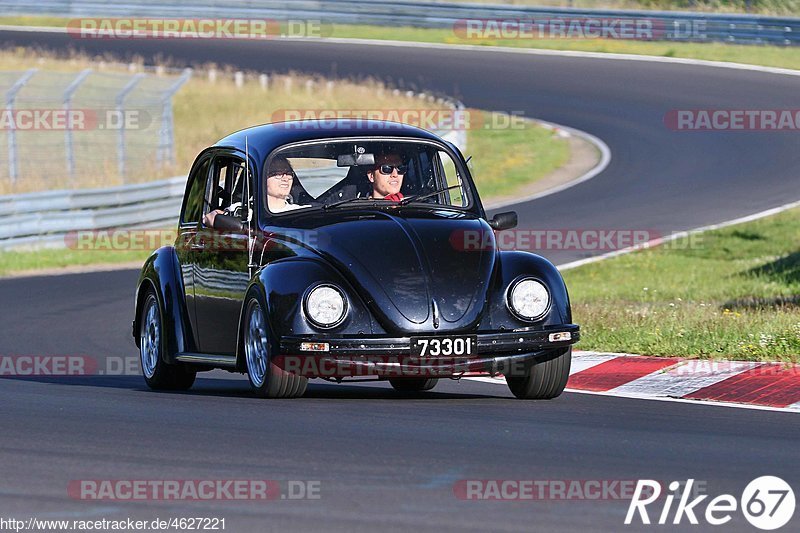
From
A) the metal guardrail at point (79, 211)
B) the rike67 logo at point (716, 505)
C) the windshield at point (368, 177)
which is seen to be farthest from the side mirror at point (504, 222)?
the metal guardrail at point (79, 211)

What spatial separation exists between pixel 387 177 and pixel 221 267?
4.10 feet

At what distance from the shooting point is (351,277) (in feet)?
30.1

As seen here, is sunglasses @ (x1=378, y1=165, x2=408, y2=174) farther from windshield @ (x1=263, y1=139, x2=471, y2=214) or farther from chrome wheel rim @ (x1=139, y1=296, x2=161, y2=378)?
chrome wheel rim @ (x1=139, y1=296, x2=161, y2=378)

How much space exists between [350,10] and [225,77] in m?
6.93

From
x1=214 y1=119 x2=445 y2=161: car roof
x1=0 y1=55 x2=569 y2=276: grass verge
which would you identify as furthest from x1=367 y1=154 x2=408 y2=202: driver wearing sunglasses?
x1=0 y1=55 x2=569 y2=276: grass verge

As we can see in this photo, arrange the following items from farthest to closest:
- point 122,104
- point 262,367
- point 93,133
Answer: point 93,133 → point 122,104 → point 262,367

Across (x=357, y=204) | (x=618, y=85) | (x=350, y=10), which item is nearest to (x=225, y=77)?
(x=350, y=10)

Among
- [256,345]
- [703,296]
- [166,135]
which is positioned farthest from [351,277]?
[166,135]

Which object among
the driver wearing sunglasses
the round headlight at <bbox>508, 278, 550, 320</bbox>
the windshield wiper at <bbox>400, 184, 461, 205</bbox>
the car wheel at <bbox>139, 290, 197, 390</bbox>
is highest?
the driver wearing sunglasses

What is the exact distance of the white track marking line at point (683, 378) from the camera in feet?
32.3

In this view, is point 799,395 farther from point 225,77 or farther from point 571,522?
point 225,77

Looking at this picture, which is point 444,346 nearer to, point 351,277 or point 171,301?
point 351,277

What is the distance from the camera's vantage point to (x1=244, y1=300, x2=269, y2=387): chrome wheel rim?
31.0 feet

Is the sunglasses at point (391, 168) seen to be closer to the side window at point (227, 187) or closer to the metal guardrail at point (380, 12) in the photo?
the side window at point (227, 187)
